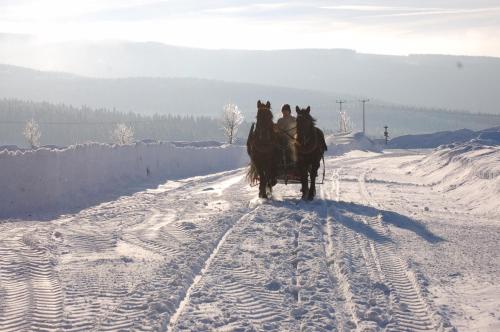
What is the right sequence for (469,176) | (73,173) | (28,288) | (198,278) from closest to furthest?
1. (28,288)
2. (198,278)
3. (73,173)
4. (469,176)

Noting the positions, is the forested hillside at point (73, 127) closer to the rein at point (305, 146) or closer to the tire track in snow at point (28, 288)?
the rein at point (305, 146)

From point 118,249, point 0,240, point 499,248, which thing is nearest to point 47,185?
point 0,240

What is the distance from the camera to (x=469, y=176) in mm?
20500

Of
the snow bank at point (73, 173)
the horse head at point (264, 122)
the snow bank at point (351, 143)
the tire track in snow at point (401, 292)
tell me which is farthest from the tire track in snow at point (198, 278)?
the snow bank at point (351, 143)

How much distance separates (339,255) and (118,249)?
3080 mm

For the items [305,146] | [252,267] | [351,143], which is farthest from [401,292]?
[351,143]

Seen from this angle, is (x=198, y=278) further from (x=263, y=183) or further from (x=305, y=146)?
(x=305, y=146)

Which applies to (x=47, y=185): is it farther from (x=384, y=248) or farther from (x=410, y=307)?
(x=410, y=307)

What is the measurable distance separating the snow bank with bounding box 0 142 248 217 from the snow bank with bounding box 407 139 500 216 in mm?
8973

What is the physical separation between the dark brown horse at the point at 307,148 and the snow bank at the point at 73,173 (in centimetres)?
493

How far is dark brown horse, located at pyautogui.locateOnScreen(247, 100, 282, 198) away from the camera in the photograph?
50.8 feet

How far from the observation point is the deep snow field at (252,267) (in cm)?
652

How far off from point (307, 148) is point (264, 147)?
38.6 inches

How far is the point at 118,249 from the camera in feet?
31.9
